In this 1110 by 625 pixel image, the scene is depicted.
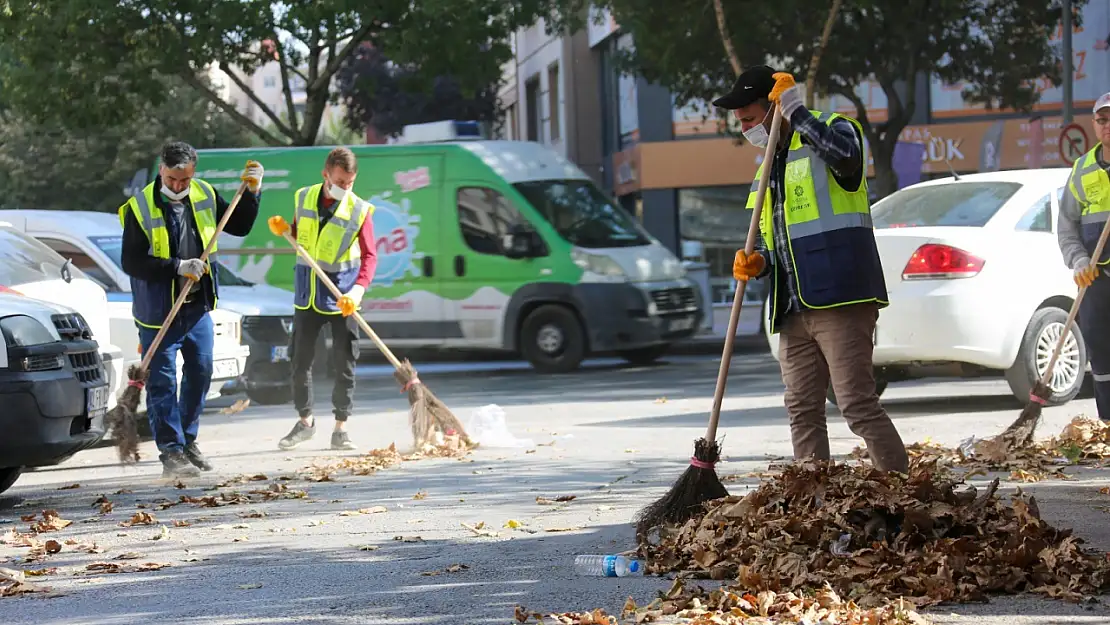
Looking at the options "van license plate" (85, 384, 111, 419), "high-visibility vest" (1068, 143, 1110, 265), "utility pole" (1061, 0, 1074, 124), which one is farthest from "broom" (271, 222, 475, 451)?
"utility pole" (1061, 0, 1074, 124)

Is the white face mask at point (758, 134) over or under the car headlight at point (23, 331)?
over

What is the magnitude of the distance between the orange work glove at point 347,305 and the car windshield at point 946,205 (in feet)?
11.7

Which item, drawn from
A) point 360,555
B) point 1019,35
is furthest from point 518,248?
point 360,555

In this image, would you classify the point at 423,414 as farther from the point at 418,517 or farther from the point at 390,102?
the point at 390,102

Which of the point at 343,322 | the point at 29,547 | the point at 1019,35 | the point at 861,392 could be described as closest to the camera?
the point at 861,392

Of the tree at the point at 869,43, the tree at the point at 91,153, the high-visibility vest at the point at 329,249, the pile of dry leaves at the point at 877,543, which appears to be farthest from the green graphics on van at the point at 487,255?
the tree at the point at 91,153

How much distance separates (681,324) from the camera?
58.9 feet

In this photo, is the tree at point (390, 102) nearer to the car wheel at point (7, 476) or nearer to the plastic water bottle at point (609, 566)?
the car wheel at point (7, 476)

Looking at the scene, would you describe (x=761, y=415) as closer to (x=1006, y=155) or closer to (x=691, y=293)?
(x=691, y=293)

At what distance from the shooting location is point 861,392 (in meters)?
6.26

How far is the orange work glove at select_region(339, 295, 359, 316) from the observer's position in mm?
10375

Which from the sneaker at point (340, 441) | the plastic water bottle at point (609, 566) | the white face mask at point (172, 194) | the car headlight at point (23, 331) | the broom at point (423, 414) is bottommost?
the plastic water bottle at point (609, 566)

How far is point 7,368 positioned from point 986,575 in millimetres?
4645

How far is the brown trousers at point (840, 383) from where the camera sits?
6.25 meters
